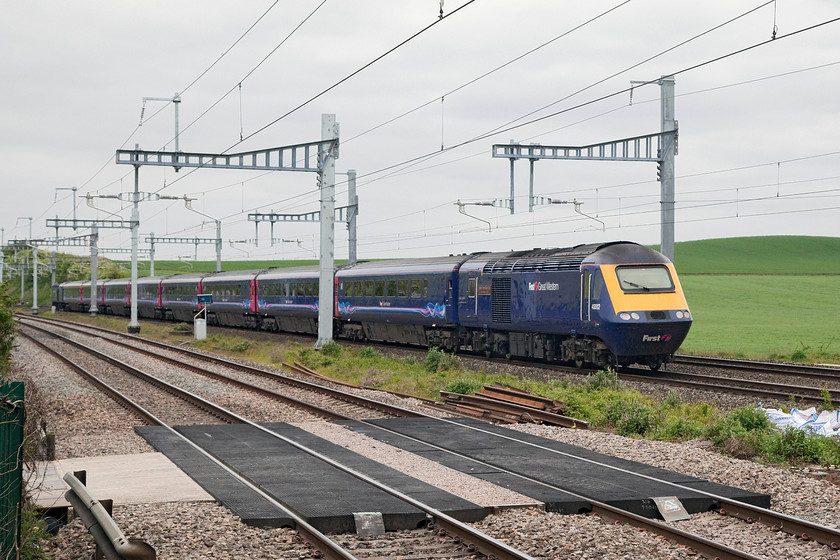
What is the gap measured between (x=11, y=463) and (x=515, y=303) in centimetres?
2222

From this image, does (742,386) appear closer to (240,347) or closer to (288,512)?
(288,512)

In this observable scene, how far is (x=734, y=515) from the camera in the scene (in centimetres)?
1020

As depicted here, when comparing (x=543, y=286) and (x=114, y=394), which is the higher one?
(x=543, y=286)

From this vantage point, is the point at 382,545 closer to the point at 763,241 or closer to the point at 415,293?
the point at 415,293

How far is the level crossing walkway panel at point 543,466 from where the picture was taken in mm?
10664

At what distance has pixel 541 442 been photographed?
15.1 meters

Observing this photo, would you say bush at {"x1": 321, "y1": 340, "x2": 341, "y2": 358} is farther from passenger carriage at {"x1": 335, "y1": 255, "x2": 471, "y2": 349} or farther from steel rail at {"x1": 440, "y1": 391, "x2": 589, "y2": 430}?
steel rail at {"x1": 440, "y1": 391, "x2": 589, "y2": 430}

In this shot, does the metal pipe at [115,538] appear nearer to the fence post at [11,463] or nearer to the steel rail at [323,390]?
the fence post at [11,463]

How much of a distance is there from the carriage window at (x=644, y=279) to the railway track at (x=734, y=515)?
47.9 ft

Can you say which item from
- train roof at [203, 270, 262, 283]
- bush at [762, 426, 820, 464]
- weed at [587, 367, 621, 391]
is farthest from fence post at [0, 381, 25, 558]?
train roof at [203, 270, 262, 283]

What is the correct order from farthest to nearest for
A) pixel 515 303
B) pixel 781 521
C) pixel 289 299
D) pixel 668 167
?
pixel 289 299, pixel 668 167, pixel 515 303, pixel 781 521

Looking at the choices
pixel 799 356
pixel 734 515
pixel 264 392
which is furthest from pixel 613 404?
pixel 799 356

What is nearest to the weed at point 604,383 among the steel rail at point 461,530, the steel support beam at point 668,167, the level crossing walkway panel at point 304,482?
the level crossing walkway panel at point 304,482

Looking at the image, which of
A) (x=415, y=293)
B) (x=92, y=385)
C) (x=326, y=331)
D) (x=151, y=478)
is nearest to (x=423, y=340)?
(x=415, y=293)
